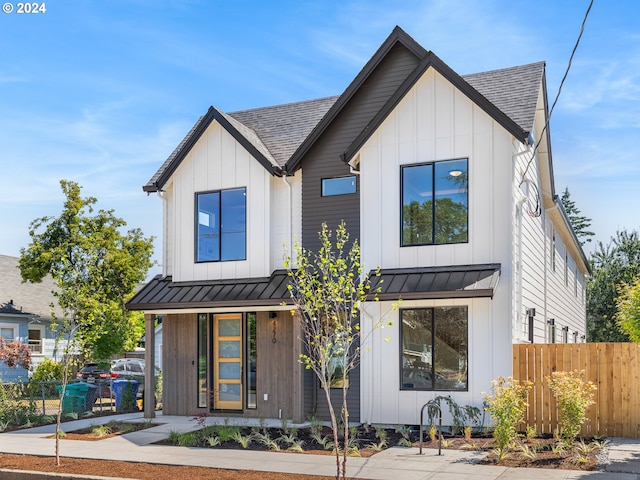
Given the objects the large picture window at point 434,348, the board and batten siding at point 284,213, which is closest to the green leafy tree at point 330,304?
the large picture window at point 434,348

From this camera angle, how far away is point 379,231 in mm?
15898

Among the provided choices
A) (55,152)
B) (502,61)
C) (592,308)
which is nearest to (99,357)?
(55,152)

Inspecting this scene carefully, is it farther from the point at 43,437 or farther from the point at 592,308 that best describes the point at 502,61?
the point at 592,308

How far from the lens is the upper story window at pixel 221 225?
706 inches

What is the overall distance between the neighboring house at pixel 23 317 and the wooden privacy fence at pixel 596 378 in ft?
76.2

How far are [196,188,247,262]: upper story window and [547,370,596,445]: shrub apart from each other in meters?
8.14

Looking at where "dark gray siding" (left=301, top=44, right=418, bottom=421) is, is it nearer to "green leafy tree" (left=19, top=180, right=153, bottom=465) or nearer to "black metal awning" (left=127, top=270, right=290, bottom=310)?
"black metal awning" (left=127, top=270, right=290, bottom=310)

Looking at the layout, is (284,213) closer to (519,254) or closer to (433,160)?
(433,160)

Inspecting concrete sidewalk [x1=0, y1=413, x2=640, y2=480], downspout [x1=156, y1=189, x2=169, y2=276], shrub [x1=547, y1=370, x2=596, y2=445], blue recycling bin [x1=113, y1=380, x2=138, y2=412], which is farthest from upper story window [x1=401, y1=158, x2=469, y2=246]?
blue recycling bin [x1=113, y1=380, x2=138, y2=412]

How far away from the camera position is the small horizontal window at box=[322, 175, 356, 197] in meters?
17.0

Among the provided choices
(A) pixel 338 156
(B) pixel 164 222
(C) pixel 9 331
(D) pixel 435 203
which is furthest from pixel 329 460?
(C) pixel 9 331

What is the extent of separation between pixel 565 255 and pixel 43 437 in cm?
1853

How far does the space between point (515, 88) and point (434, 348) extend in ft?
20.5

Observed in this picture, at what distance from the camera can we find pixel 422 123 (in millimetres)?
15562
